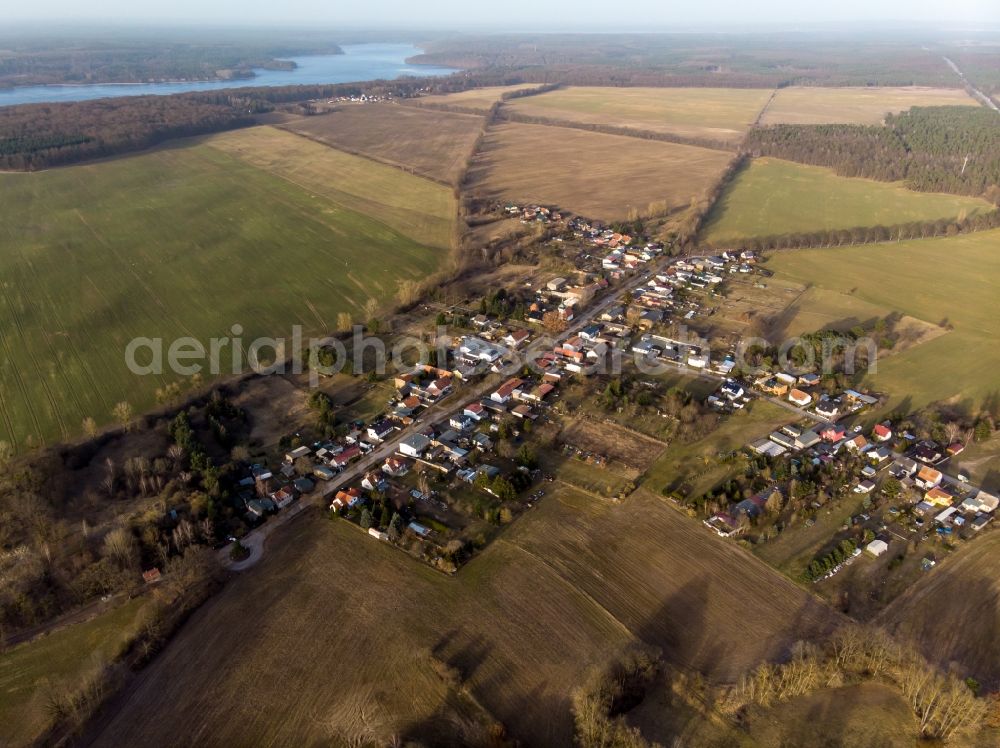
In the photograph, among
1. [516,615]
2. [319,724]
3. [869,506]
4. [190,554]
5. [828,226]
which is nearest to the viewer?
[319,724]

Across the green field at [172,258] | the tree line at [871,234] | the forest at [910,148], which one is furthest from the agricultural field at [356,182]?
the forest at [910,148]

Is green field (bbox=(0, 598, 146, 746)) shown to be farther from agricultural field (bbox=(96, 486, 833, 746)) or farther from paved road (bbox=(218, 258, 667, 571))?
paved road (bbox=(218, 258, 667, 571))

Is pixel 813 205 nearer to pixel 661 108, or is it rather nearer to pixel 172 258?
pixel 172 258

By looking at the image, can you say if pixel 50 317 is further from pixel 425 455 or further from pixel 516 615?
pixel 516 615

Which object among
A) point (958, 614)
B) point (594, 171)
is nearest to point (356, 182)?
point (594, 171)

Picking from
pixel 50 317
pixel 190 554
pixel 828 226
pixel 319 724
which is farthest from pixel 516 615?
pixel 828 226

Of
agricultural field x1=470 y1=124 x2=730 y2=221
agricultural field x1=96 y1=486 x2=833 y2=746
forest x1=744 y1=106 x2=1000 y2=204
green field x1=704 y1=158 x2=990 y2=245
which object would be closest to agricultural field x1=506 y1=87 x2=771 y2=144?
forest x1=744 y1=106 x2=1000 y2=204

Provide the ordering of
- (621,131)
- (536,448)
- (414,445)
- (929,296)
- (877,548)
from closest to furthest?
(877,548) → (414,445) → (536,448) → (929,296) → (621,131)

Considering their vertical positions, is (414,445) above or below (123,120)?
below
